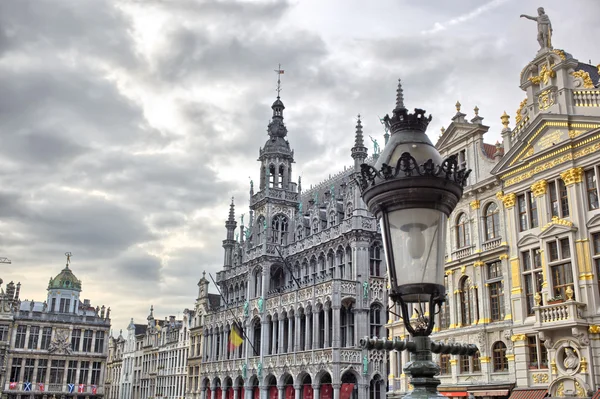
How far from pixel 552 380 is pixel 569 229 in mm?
6397

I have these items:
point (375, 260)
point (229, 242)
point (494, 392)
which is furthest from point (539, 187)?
point (229, 242)

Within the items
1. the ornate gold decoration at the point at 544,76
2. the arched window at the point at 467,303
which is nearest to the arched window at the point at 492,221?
the arched window at the point at 467,303

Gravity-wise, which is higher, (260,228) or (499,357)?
(260,228)

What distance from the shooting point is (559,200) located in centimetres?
Answer: 2794

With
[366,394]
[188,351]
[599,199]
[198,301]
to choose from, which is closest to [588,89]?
[599,199]

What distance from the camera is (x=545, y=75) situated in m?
30.0

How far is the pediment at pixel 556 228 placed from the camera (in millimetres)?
26844

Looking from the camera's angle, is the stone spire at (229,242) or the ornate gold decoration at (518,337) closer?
the ornate gold decoration at (518,337)

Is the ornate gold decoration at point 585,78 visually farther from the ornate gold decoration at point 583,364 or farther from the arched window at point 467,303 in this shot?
the ornate gold decoration at point 583,364

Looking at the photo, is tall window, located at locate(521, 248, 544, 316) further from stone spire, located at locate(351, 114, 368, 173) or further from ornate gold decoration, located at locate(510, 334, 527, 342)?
stone spire, located at locate(351, 114, 368, 173)

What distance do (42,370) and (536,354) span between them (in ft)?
233

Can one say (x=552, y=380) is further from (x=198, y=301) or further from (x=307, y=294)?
(x=198, y=301)

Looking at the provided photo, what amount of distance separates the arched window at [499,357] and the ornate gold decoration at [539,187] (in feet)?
24.2

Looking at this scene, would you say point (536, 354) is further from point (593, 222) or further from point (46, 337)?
point (46, 337)
